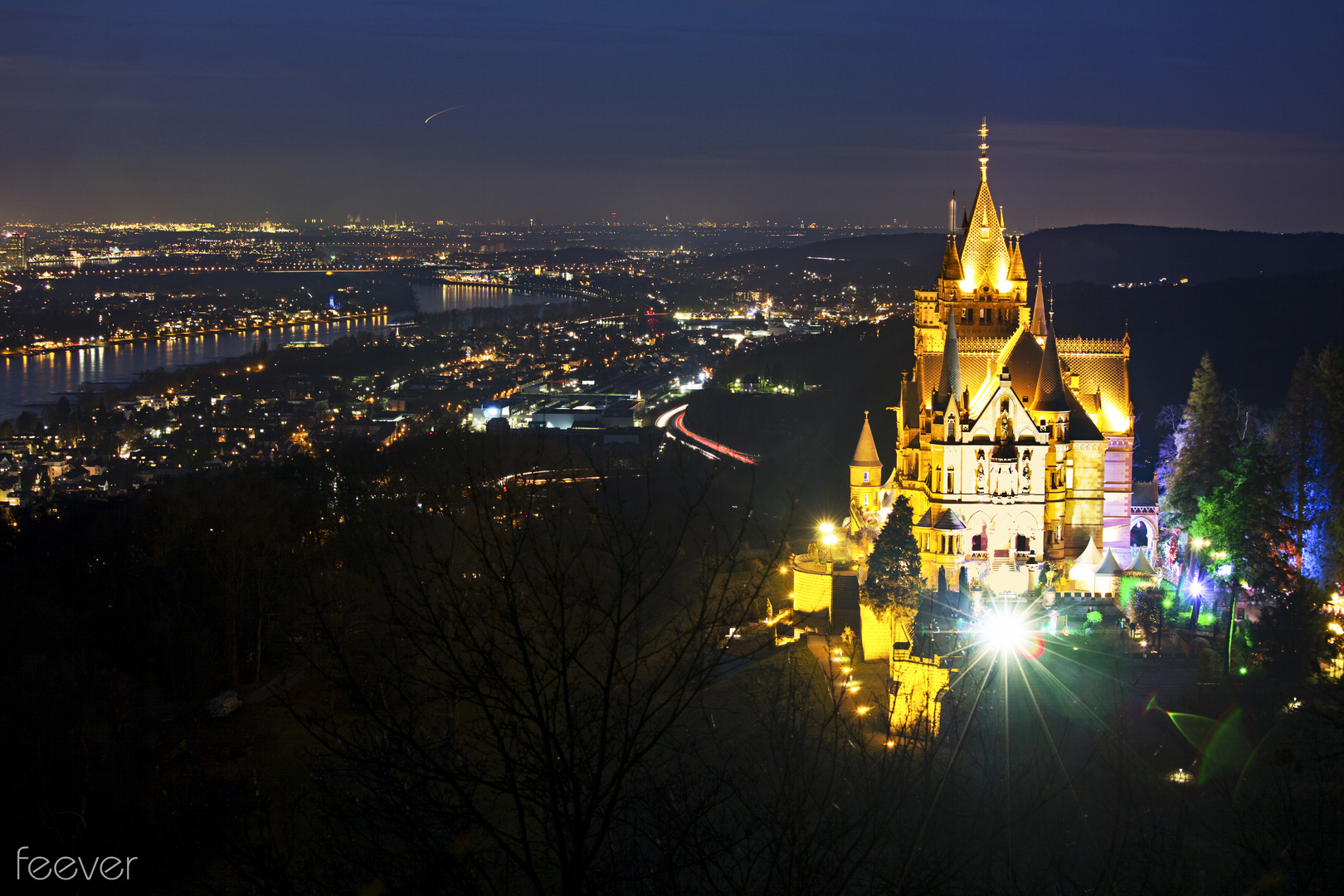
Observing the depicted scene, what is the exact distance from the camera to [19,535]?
30.7 metres

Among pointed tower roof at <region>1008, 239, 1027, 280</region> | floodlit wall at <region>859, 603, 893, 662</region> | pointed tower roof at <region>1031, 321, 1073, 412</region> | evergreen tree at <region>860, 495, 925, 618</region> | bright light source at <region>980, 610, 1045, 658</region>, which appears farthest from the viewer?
pointed tower roof at <region>1008, 239, 1027, 280</region>

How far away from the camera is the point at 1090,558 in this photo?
25578 mm

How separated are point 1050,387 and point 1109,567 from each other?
4.35 m

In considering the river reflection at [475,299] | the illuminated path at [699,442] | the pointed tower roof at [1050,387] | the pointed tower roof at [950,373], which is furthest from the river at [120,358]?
the pointed tower roof at [1050,387]

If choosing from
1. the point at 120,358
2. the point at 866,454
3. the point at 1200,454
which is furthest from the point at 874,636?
the point at 120,358

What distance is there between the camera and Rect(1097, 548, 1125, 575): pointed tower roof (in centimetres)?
2448

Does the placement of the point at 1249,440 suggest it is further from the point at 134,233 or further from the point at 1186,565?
the point at 134,233

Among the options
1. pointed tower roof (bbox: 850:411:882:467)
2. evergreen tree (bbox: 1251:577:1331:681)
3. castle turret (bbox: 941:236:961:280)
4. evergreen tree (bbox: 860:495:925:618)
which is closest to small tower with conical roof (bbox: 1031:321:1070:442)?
castle turret (bbox: 941:236:961:280)

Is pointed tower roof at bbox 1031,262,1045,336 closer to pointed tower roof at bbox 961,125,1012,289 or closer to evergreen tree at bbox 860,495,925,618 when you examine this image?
pointed tower roof at bbox 961,125,1012,289

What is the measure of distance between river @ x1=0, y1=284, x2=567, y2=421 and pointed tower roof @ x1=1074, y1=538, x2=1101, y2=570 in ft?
200

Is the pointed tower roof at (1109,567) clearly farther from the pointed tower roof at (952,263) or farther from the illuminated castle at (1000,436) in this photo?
the pointed tower roof at (952,263)

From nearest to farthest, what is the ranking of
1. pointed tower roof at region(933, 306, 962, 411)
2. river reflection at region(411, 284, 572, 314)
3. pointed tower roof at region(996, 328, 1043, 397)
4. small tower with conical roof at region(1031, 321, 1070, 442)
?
1. small tower with conical roof at region(1031, 321, 1070, 442)
2. pointed tower roof at region(996, 328, 1043, 397)
3. pointed tower roof at region(933, 306, 962, 411)
4. river reflection at region(411, 284, 572, 314)

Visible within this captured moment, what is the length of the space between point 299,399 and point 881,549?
56411 mm

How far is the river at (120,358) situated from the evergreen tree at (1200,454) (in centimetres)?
6113
